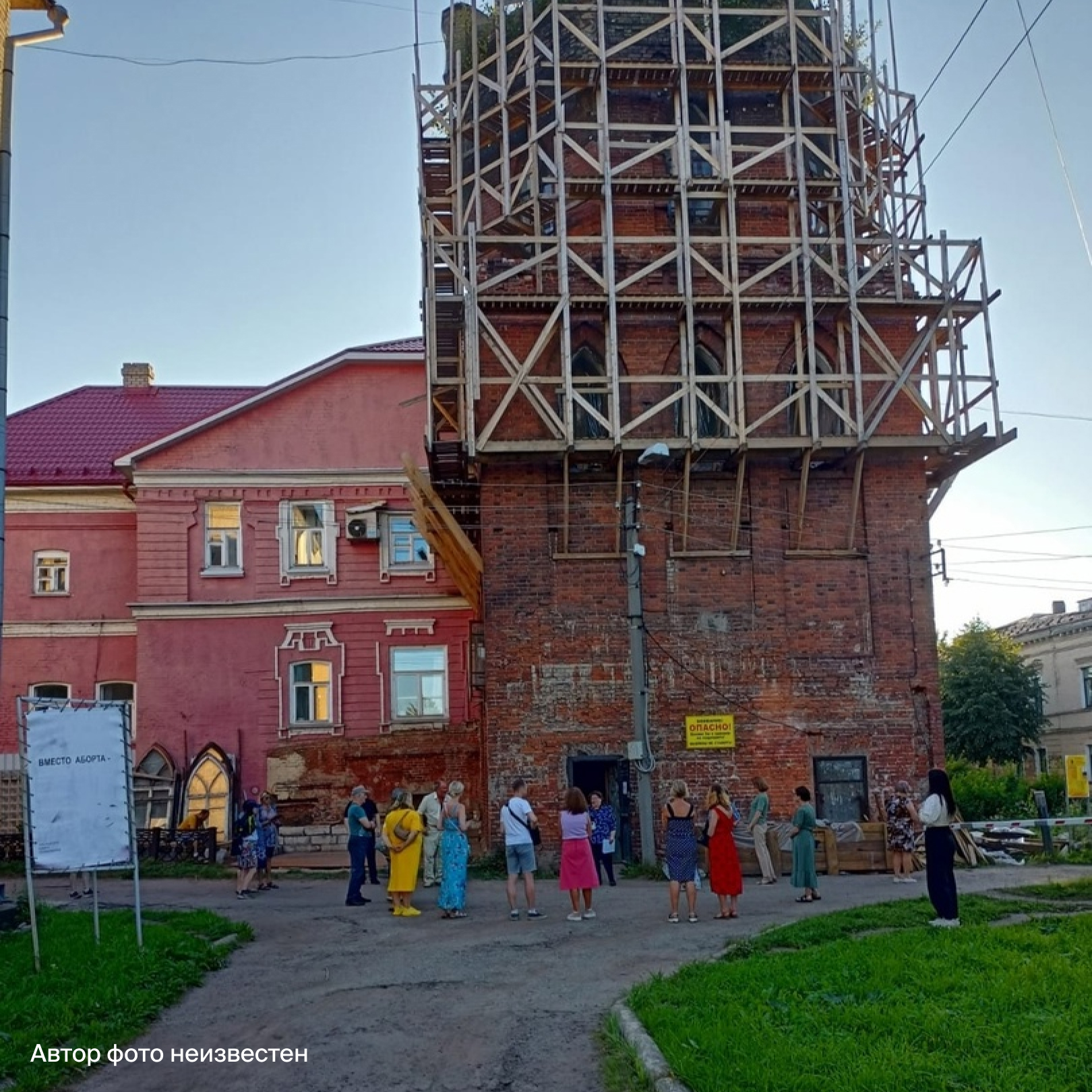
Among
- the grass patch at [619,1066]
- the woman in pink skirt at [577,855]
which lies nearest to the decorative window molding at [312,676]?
the woman in pink skirt at [577,855]

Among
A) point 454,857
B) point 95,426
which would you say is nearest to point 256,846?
point 454,857

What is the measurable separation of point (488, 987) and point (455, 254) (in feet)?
53.0

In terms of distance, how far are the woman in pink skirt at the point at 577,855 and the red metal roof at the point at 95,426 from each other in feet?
61.4

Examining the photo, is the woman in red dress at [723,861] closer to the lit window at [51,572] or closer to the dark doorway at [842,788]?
the dark doorway at [842,788]

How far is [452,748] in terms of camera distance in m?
28.1

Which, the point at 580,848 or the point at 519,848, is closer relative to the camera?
the point at 580,848

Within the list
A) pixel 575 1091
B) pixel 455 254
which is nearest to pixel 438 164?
pixel 455 254

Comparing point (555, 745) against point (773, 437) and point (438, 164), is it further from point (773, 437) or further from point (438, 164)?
point (438, 164)

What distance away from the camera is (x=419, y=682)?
30.5 m

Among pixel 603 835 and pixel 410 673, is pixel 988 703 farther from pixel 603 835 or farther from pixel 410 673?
pixel 603 835

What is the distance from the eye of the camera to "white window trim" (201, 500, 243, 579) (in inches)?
1188

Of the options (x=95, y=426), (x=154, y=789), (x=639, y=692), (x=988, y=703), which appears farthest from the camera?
(x=988, y=703)

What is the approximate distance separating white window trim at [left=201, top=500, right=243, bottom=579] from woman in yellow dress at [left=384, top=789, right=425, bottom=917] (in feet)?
49.8

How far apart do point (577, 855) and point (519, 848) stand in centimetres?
74
